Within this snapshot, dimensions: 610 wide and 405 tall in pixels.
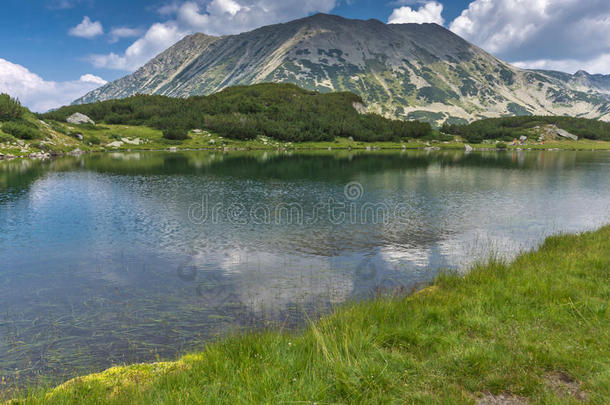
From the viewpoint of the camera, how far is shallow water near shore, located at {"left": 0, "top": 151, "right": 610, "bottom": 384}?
48.0 feet

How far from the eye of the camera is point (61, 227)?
106ft

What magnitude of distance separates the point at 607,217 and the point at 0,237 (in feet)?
193

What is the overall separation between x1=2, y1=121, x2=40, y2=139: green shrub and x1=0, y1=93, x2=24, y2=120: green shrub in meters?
7.40

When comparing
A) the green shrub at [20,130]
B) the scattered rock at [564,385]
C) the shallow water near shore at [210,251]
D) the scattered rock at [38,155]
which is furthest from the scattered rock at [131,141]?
the scattered rock at [564,385]

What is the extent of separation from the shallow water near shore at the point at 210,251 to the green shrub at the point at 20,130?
86.7m

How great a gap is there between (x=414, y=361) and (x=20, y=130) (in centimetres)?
15571

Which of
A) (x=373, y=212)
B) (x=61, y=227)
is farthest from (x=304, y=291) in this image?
(x=61, y=227)

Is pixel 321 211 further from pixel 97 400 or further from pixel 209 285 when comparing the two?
pixel 97 400

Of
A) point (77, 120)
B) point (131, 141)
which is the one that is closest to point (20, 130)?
point (131, 141)

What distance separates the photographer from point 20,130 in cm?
12044

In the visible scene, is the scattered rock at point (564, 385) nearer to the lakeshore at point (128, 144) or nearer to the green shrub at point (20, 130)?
the lakeshore at point (128, 144)

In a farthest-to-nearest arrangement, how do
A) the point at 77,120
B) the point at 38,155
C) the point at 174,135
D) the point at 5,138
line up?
the point at 77,120
the point at 174,135
the point at 38,155
the point at 5,138

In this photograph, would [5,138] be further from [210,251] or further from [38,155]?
[210,251]

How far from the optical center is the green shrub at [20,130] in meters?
119
